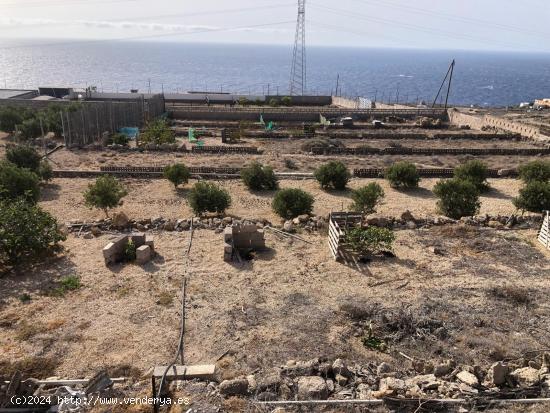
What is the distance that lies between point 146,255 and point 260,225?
494 centimetres

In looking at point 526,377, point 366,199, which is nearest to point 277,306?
point 526,377

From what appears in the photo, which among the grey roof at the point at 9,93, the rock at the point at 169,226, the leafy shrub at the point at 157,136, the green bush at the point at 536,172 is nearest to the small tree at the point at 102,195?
the rock at the point at 169,226

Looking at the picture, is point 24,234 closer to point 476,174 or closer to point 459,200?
point 459,200

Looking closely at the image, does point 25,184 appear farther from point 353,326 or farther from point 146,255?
point 353,326

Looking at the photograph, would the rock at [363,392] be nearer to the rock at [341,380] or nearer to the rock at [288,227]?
the rock at [341,380]

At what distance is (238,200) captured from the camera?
22250 mm

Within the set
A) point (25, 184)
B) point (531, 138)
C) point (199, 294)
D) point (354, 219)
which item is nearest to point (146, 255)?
point (199, 294)

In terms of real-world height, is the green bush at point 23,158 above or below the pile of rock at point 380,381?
above

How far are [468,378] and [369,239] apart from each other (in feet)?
21.7

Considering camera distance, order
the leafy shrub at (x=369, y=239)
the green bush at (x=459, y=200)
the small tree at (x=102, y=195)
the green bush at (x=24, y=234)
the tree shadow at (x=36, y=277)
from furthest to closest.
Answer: the green bush at (x=459, y=200), the small tree at (x=102, y=195), the leafy shrub at (x=369, y=239), the green bush at (x=24, y=234), the tree shadow at (x=36, y=277)

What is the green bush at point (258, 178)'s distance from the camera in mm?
23734

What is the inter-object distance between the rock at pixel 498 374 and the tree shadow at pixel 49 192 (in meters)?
20.2

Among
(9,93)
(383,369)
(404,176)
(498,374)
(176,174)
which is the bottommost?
(383,369)

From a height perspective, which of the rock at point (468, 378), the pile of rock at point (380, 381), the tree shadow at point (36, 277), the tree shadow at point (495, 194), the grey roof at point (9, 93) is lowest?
the tree shadow at point (495, 194)
